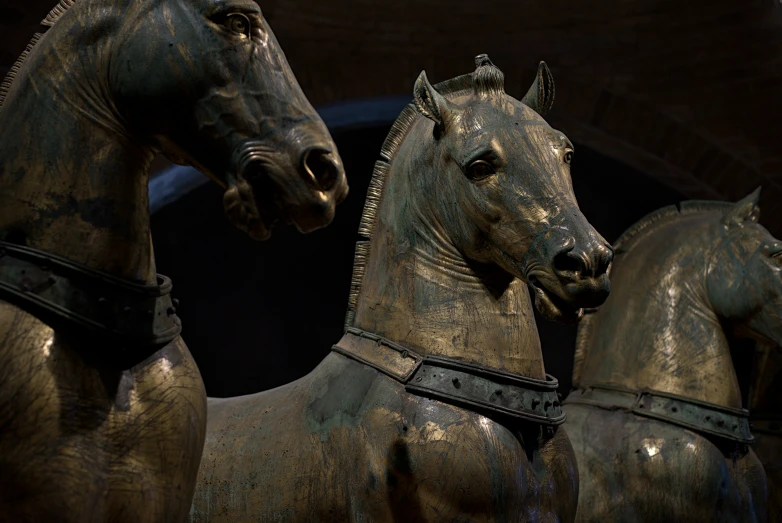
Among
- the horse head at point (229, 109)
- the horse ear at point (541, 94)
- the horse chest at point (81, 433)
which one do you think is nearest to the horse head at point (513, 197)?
the horse ear at point (541, 94)

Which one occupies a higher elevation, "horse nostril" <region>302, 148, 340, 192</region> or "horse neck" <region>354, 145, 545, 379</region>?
"horse nostril" <region>302, 148, 340, 192</region>

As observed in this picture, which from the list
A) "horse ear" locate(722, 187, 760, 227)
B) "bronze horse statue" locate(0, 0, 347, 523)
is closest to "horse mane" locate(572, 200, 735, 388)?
"horse ear" locate(722, 187, 760, 227)

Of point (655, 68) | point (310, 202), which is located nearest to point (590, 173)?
point (655, 68)

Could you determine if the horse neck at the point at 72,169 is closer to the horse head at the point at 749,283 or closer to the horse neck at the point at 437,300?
the horse neck at the point at 437,300

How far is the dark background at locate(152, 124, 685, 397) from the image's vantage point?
13.0 ft

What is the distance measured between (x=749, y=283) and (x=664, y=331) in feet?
0.94

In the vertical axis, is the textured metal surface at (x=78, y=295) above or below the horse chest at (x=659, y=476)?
above

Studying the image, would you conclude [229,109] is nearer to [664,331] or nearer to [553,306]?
[553,306]

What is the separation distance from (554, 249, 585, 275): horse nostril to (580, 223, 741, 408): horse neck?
1032 millimetres

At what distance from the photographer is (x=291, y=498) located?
1.96 metres

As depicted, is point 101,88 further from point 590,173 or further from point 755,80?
point 755,80

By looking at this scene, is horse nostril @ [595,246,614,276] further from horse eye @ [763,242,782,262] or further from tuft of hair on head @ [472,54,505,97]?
horse eye @ [763,242,782,262]

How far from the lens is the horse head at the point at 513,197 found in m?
1.91

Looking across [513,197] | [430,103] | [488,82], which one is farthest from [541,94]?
[513,197]
